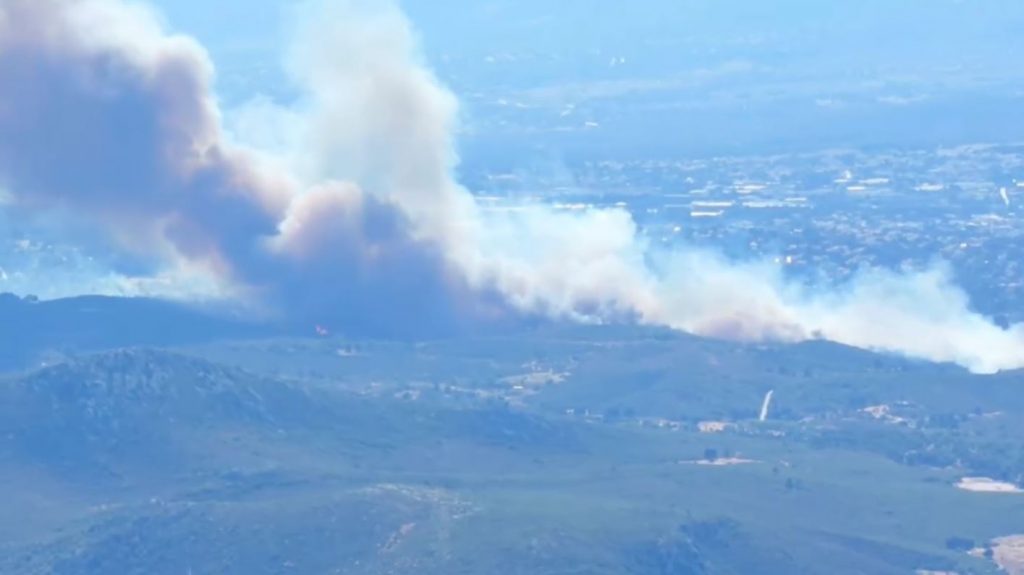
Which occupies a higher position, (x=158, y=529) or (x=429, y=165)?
(x=429, y=165)

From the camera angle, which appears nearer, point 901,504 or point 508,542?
point 508,542

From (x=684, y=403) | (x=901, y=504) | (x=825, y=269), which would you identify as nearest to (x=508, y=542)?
(x=901, y=504)

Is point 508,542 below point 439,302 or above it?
below

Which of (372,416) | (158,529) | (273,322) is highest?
(273,322)

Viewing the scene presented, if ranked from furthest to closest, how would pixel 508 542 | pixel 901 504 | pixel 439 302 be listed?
1. pixel 439 302
2. pixel 901 504
3. pixel 508 542

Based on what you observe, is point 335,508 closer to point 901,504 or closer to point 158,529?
point 158,529

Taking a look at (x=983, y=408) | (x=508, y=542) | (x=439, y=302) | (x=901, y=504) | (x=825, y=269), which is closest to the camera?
(x=508, y=542)

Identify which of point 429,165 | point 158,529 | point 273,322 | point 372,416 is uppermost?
point 429,165

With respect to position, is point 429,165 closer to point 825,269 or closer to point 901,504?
point 825,269

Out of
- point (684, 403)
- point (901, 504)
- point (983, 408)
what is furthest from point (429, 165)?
point (901, 504)
